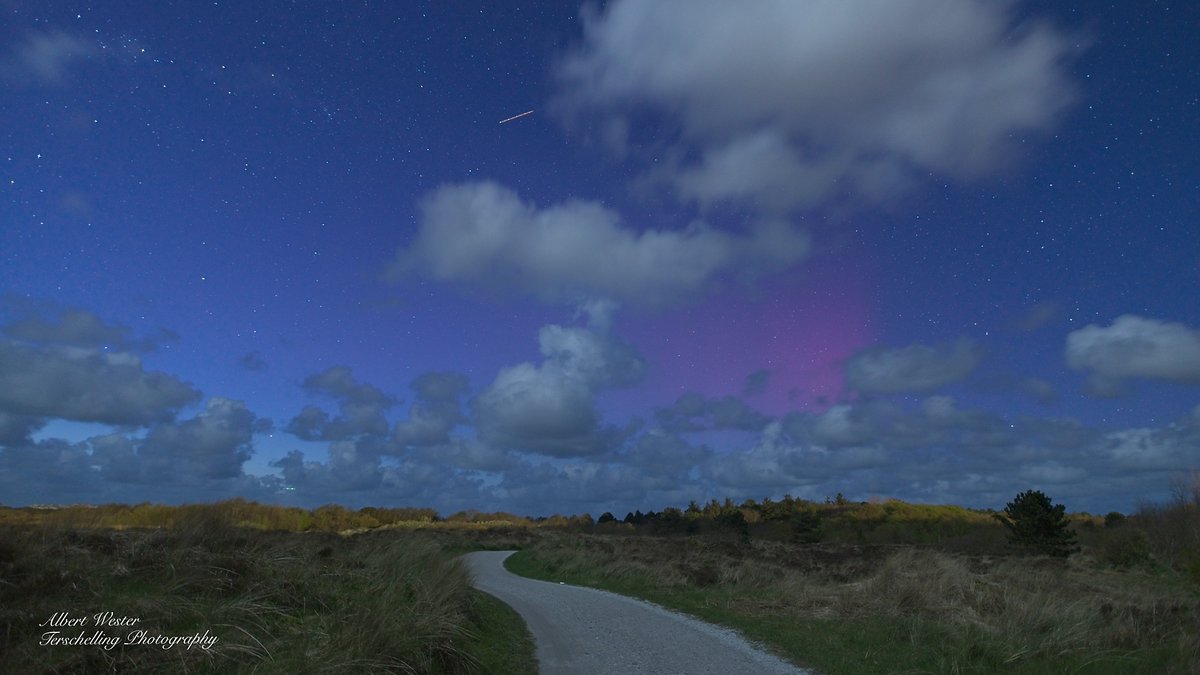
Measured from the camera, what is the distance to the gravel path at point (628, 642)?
39.6ft

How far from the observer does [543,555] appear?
4341cm

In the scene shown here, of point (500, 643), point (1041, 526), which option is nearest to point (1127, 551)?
point (1041, 526)

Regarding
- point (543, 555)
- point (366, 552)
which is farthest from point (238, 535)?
point (543, 555)

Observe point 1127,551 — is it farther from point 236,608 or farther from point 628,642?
point 236,608

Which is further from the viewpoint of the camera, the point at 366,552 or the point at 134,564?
the point at 366,552

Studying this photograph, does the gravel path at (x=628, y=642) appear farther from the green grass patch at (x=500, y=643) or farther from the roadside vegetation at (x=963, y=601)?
the roadside vegetation at (x=963, y=601)

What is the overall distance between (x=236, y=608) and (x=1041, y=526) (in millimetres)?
51870

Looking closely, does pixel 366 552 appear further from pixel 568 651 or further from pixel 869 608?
pixel 869 608

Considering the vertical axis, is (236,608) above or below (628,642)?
above

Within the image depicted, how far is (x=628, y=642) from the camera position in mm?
14594

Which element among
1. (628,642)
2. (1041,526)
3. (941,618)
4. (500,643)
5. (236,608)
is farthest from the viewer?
(1041,526)

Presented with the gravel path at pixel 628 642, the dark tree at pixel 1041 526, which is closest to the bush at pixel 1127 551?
the dark tree at pixel 1041 526

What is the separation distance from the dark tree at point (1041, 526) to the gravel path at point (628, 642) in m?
37.3

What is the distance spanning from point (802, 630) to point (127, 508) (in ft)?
175
